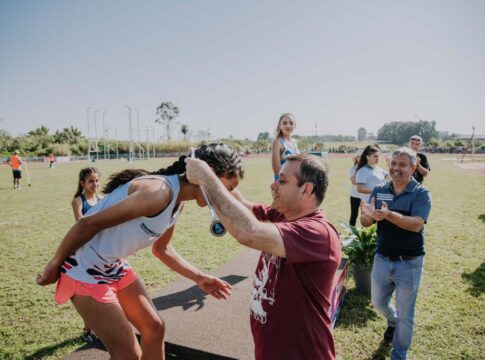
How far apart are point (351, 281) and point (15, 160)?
1885cm

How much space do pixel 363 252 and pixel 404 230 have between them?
1.68 metres

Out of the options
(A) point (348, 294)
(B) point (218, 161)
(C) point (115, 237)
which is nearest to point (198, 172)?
(B) point (218, 161)

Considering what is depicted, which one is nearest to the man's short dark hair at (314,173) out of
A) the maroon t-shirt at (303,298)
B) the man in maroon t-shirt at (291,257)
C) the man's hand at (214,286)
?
the man in maroon t-shirt at (291,257)

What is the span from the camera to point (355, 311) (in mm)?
4438

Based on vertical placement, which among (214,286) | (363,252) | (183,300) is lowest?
(183,300)

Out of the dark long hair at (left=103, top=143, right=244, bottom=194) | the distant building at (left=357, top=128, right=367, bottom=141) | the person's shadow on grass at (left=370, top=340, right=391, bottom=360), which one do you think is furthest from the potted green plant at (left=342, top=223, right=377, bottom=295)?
the distant building at (left=357, top=128, right=367, bottom=141)

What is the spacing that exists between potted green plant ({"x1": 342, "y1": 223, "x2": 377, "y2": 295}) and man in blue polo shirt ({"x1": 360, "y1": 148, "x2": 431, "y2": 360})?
1319 millimetres

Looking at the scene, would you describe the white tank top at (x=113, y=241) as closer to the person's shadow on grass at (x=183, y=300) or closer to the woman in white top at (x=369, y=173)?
the person's shadow on grass at (x=183, y=300)

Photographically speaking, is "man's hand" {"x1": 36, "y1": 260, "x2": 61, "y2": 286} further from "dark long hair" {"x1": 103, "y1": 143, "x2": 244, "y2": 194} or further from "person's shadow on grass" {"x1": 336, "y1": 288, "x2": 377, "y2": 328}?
"person's shadow on grass" {"x1": 336, "y1": 288, "x2": 377, "y2": 328}

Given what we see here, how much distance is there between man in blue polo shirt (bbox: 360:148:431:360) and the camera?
313 centimetres

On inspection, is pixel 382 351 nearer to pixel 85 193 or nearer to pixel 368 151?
pixel 368 151

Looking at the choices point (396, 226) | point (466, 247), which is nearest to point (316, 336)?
point (396, 226)

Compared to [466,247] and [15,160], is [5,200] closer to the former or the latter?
[15,160]

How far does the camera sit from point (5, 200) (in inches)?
558
